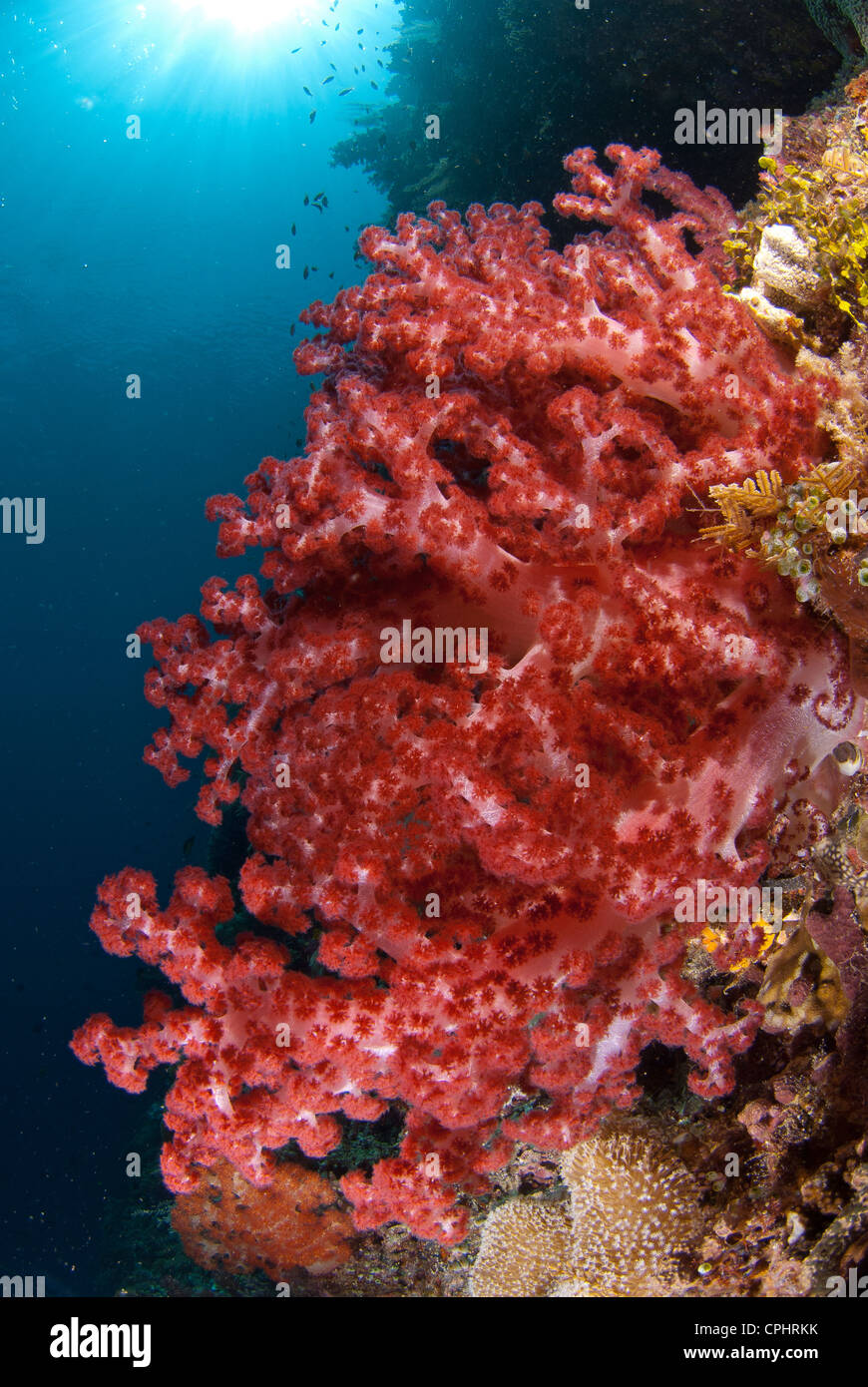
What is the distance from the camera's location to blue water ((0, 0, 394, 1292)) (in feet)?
90.4

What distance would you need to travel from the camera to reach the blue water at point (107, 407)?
2756 cm

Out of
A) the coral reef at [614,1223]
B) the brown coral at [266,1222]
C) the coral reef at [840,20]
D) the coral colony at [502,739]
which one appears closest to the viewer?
the coral colony at [502,739]

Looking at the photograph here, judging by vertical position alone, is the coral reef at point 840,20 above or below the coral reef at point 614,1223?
above

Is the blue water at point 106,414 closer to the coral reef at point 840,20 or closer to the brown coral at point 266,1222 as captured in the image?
the brown coral at point 266,1222

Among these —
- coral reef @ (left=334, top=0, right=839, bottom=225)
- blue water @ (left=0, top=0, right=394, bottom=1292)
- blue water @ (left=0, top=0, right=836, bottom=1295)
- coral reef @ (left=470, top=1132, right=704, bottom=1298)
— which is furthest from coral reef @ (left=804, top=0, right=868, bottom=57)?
blue water @ (left=0, top=0, right=394, bottom=1292)

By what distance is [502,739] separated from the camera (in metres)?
2.88

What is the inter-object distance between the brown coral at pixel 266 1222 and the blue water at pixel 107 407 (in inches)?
651

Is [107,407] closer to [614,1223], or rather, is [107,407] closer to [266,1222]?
[266,1222]

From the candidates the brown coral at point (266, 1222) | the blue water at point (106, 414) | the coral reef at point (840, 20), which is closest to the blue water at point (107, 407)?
the blue water at point (106, 414)

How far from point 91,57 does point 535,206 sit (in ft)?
188

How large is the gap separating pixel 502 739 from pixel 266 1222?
591 centimetres

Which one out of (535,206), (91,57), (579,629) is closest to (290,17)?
(91,57)

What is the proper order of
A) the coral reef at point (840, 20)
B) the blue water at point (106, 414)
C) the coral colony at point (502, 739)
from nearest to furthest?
the coral colony at point (502, 739)
the coral reef at point (840, 20)
the blue water at point (106, 414)

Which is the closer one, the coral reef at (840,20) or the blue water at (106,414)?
the coral reef at (840,20)
